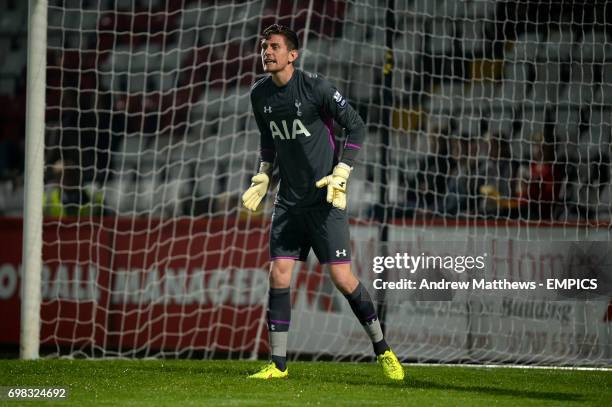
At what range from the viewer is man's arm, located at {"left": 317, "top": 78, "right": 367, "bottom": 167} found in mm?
5066

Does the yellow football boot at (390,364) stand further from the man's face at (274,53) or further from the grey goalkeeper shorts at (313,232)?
the man's face at (274,53)

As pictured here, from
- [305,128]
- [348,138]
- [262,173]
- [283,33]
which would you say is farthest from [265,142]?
[283,33]

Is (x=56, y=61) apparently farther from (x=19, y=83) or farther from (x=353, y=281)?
(x=353, y=281)

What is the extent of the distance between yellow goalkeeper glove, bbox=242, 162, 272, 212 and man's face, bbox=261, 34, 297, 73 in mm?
567

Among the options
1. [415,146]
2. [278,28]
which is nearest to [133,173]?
[415,146]

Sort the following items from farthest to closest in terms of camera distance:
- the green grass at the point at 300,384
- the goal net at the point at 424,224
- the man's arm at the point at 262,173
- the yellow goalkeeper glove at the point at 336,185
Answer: the goal net at the point at 424,224
the man's arm at the point at 262,173
the yellow goalkeeper glove at the point at 336,185
the green grass at the point at 300,384

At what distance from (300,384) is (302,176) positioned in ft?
3.38

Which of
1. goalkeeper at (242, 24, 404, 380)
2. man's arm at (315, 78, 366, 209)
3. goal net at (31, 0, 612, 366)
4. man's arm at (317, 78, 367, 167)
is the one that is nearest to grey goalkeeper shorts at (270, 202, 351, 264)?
goalkeeper at (242, 24, 404, 380)

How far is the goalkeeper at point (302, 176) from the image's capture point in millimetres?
5074

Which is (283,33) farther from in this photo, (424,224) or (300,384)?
(424,224)

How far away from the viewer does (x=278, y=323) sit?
5180 millimetres

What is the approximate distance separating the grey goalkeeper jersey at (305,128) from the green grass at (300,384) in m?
0.98

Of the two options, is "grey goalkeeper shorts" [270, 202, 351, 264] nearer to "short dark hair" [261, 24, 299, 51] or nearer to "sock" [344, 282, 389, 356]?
"sock" [344, 282, 389, 356]

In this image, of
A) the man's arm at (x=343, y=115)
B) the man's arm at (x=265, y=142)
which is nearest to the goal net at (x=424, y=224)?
the man's arm at (x=265, y=142)
